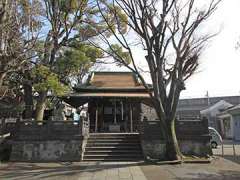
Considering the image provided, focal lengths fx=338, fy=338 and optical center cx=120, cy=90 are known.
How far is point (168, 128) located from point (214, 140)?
12773mm

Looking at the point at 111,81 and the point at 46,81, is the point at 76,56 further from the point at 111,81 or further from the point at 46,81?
the point at 111,81

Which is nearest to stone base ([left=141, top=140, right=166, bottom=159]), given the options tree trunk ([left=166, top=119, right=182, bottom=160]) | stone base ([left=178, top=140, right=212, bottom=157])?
stone base ([left=178, top=140, right=212, bottom=157])

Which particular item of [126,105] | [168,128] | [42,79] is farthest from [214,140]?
[42,79]

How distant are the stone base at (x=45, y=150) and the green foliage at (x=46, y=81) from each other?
388cm

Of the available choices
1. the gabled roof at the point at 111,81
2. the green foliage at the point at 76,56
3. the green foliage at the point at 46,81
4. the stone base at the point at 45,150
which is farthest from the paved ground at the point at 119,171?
the gabled roof at the point at 111,81

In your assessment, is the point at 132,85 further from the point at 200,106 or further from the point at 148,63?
the point at 200,106

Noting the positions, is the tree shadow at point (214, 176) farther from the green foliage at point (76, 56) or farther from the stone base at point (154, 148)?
the green foliage at point (76, 56)

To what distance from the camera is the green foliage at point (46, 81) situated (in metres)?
22.5

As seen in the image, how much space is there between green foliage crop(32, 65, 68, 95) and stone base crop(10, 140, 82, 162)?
388 centimetres

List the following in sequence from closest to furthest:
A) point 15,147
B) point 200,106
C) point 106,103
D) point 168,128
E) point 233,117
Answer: point 168,128
point 15,147
point 106,103
point 233,117
point 200,106

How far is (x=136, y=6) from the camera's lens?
61.9 feet

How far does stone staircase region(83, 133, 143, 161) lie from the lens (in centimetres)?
1988

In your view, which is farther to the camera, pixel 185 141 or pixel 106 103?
pixel 106 103

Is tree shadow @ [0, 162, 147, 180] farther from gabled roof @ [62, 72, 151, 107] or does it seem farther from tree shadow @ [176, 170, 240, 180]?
gabled roof @ [62, 72, 151, 107]
